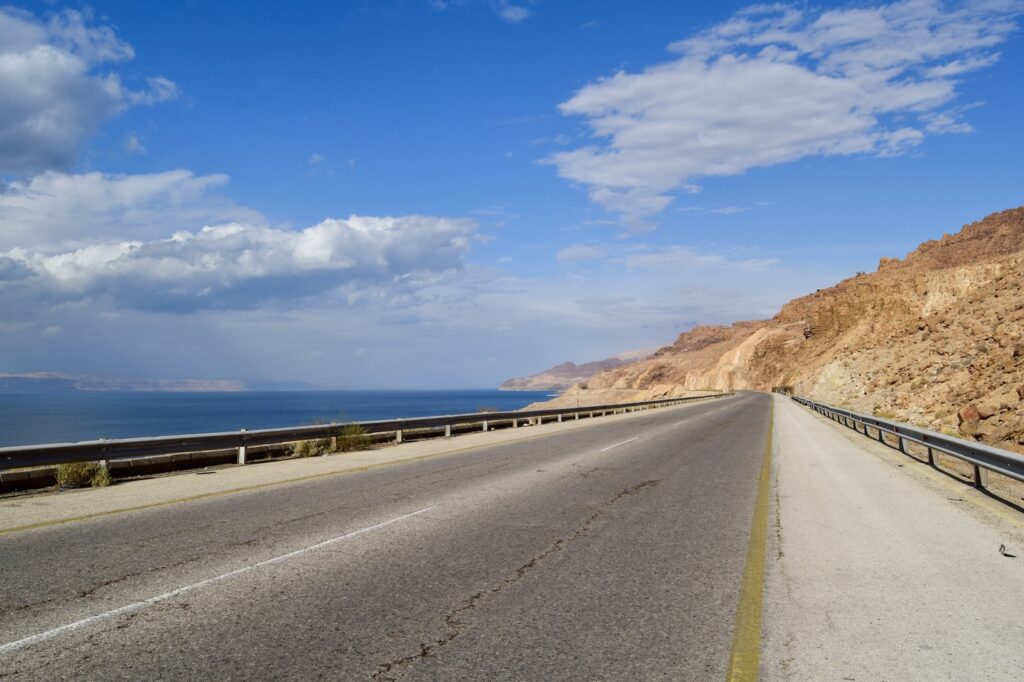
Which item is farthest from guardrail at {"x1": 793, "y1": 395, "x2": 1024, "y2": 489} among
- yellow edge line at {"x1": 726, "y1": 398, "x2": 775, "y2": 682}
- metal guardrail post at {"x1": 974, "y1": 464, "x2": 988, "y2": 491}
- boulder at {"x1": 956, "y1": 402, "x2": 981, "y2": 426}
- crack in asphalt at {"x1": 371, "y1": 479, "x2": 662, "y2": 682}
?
crack in asphalt at {"x1": 371, "y1": 479, "x2": 662, "y2": 682}

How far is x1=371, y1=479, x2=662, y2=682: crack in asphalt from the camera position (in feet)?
13.0

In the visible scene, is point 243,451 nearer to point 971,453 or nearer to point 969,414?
point 971,453

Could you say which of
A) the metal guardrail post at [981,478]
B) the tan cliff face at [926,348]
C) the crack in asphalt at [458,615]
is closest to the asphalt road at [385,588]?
the crack in asphalt at [458,615]

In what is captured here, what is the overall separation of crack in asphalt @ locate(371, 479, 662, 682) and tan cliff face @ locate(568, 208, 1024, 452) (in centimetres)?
1761

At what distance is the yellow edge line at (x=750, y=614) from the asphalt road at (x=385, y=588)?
0.27 feet

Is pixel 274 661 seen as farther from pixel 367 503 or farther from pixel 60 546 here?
pixel 367 503

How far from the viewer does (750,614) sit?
4980 mm

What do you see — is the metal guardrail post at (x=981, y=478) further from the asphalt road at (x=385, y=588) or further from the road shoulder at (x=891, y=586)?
the asphalt road at (x=385, y=588)

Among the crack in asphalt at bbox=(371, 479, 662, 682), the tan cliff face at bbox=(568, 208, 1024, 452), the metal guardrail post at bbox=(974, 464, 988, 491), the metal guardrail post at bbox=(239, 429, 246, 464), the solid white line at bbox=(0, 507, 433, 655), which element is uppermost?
the tan cliff face at bbox=(568, 208, 1024, 452)

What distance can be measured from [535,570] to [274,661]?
2.65 m

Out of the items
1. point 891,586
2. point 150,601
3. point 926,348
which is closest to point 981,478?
point 891,586

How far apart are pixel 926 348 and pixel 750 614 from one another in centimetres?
4061

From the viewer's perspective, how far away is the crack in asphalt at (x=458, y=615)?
3969 millimetres

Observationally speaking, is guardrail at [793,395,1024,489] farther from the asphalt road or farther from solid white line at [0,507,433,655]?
solid white line at [0,507,433,655]
